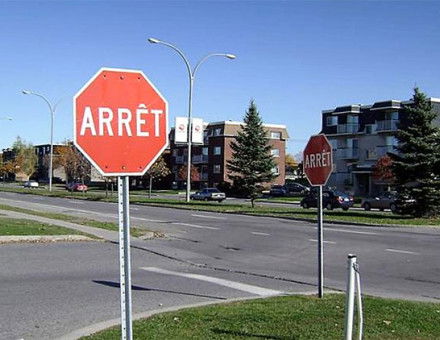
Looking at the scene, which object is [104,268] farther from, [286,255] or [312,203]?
[312,203]

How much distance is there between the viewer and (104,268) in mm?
12016

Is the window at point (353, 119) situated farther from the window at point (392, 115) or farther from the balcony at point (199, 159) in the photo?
the balcony at point (199, 159)

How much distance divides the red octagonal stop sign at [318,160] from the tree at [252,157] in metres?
33.5

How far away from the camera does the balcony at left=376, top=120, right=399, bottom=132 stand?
63781 mm

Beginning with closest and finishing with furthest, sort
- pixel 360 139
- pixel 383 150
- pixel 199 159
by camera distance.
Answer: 1. pixel 383 150
2. pixel 360 139
3. pixel 199 159

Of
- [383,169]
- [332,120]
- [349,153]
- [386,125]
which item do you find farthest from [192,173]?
[383,169]

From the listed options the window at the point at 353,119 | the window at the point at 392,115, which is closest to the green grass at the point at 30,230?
the window at the point at 392,115

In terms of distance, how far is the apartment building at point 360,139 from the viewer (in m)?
64.8

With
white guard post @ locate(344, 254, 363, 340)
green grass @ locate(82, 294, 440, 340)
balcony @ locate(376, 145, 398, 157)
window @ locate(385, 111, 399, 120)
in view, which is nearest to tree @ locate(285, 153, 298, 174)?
balcony @ locate(376, 145, 398, 157)

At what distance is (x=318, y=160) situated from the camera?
27.3 feet

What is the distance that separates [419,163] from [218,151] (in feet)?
180

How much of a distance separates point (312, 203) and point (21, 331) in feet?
125

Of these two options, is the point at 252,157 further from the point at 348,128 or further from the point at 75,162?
the point at 75,162

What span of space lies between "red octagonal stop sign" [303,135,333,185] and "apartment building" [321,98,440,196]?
186 ft
